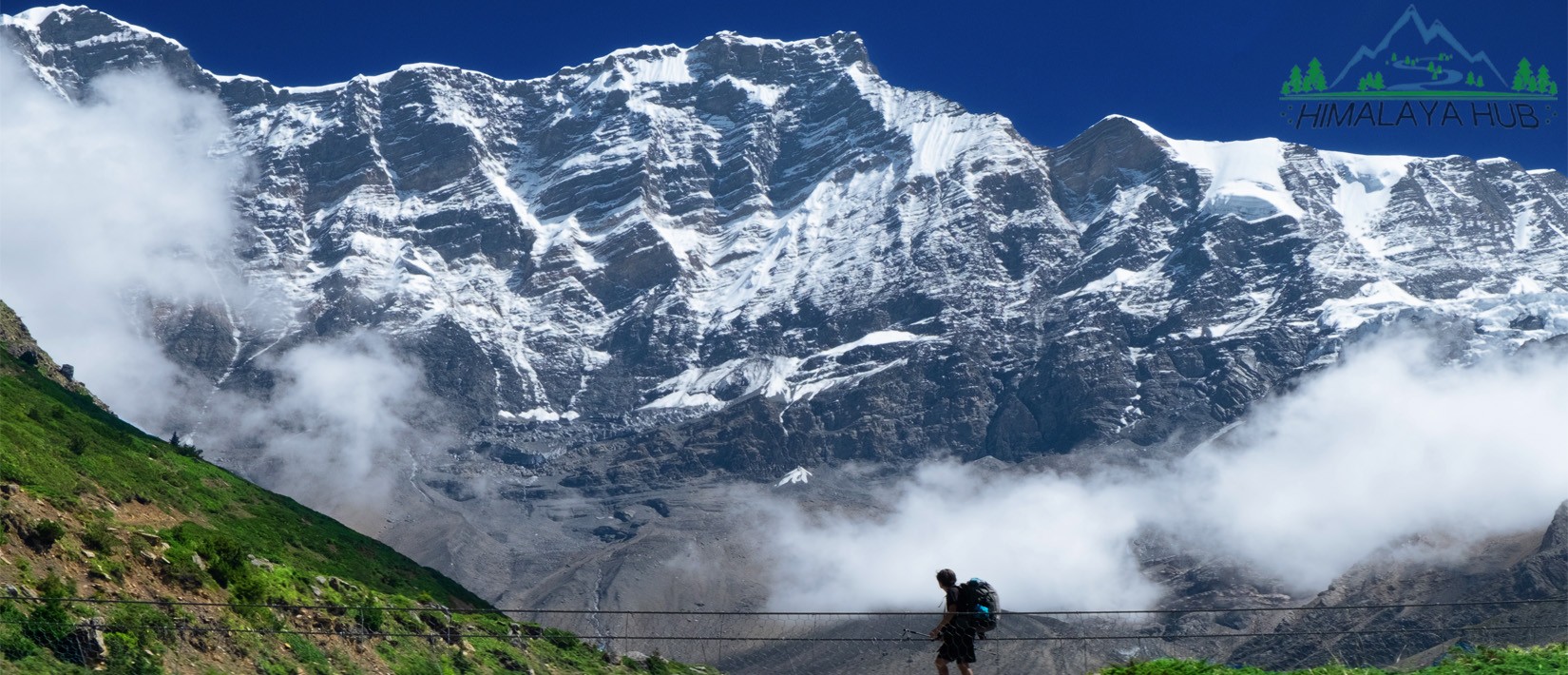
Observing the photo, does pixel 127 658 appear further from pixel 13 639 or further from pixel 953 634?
pixel 953 634

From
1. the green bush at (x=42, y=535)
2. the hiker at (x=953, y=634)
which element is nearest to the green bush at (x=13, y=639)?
the green bush at (x=42, y=535)

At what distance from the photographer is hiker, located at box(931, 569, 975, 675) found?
33094 millimetres

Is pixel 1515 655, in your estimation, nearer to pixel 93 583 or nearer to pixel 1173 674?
pixel 1173 674

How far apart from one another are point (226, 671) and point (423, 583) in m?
36.8

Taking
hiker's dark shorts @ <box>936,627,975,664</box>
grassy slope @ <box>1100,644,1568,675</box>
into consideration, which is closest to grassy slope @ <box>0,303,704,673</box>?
hiker's dark shorts @ <box>936,627,975,664</box>

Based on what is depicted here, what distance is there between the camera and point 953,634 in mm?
33344

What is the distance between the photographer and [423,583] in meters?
81.8

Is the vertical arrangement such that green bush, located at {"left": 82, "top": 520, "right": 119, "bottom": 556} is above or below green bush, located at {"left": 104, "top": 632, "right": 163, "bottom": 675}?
above

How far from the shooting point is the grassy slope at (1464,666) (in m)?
37.0

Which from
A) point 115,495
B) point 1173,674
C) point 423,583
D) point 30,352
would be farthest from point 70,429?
point 1173,674

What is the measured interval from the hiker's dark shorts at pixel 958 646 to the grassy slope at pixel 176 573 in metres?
21.4

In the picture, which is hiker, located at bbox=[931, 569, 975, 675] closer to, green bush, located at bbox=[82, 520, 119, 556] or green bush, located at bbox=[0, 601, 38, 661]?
green bush, located at bbox=[0, 601, 38, 661]

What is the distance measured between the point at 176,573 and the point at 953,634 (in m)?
26.6

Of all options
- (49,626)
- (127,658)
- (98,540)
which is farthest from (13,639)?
(98,540)
